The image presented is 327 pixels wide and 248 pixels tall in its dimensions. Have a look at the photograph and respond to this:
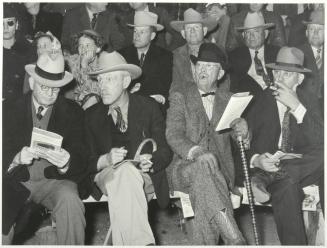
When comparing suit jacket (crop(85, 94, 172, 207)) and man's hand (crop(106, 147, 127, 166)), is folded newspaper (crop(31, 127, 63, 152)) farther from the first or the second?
man's hand (crop(106, 147, 127, 166))

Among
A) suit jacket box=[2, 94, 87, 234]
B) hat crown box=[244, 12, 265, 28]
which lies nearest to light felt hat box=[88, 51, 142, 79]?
suit jacket box=[2, 94, 87, 234]

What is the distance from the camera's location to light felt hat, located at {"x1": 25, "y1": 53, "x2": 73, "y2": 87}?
13.5 feet

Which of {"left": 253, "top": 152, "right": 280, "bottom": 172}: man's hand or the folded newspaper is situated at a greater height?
the folded newspaper

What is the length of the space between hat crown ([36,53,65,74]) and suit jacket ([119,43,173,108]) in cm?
61

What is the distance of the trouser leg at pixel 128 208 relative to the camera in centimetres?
377

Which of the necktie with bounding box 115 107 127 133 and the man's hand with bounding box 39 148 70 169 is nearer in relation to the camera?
the man's hand with bounding box 39 148 70 169

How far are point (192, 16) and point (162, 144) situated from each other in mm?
1266

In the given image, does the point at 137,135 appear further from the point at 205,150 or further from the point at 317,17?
the point at 317,17

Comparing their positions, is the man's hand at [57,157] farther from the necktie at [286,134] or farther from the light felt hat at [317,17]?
the light felt hat at [317,17]

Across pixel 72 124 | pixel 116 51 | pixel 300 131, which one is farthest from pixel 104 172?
pixel 300 131

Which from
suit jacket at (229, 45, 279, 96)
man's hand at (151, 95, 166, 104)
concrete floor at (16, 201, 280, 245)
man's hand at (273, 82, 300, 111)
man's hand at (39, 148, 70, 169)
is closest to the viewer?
man's hand at (39, 148, 70, 169)

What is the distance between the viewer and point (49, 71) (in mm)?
4137

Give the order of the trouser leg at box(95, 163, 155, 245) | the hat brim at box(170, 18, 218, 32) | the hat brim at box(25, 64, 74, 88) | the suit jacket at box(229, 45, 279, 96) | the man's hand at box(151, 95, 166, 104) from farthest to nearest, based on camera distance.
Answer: the hat brim at box(170, 18, 218, 32)
the suit jacket at box(229, 45, 279, 96)
the man's hand at box(151, 95, 166, 104)
the hat brim at box(25, 64, 74, 88)
the trouser leg at box(95, 163, 155, 245)

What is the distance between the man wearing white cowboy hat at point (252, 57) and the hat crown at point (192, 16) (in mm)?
391
